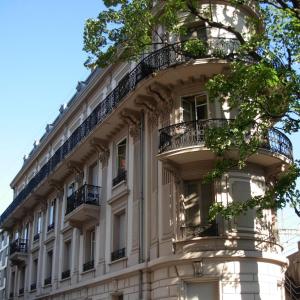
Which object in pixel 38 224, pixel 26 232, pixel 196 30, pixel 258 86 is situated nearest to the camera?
pixel 258 86

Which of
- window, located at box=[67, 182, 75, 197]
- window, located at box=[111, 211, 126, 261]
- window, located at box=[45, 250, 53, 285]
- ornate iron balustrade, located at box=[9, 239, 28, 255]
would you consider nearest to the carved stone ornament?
window, located at box=[111, 211, 126, 261]

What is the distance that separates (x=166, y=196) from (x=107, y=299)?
17.2 feet

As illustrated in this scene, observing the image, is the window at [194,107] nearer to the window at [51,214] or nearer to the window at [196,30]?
the window at [196,30]

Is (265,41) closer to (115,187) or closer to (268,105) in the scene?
(268,105)

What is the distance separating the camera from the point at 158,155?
17156 millimetres

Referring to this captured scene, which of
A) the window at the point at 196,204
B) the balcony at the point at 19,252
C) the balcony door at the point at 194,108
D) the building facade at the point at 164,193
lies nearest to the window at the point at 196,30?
the building facade at the point at 164,193

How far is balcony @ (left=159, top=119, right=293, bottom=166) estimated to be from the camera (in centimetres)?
1678

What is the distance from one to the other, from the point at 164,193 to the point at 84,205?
5714 mm

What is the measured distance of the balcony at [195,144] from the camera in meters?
16.8

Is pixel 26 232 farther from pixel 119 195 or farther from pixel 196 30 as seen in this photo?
pixel 196 30

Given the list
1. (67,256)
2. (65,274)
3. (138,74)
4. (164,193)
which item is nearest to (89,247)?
(65,274)

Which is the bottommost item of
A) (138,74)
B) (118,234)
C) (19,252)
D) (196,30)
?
(118,234)

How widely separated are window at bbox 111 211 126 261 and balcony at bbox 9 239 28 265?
1437 centimetres

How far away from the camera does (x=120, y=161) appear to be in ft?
72.3
